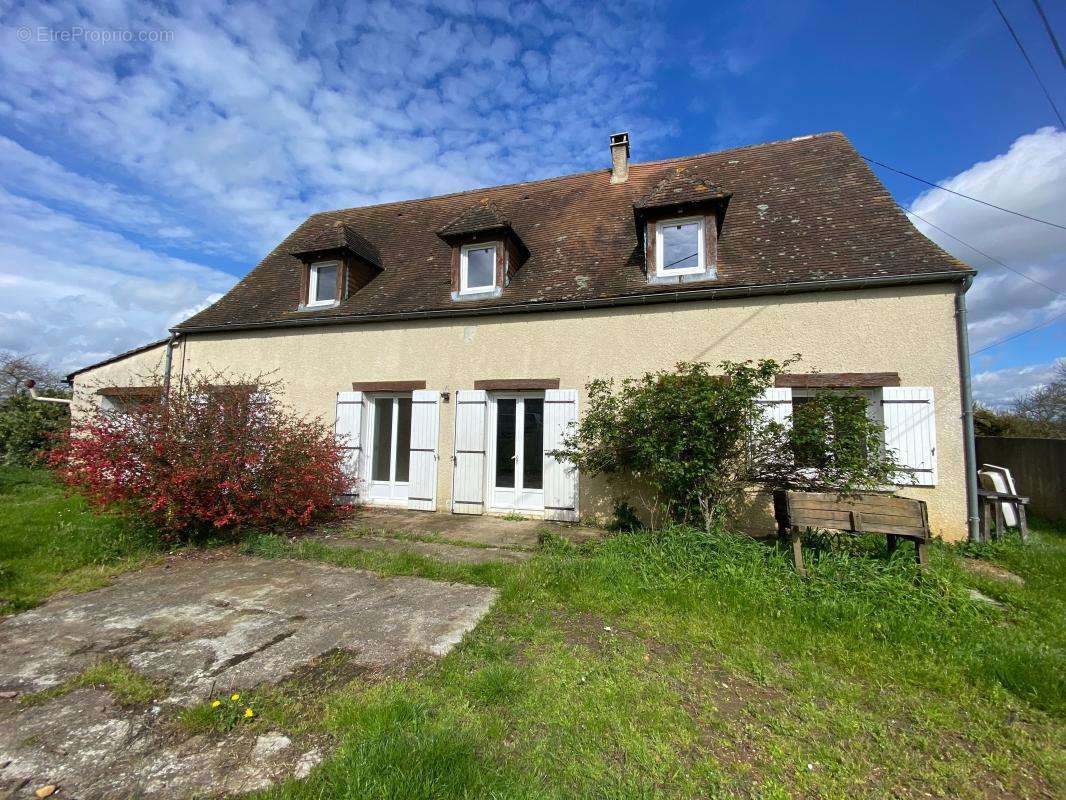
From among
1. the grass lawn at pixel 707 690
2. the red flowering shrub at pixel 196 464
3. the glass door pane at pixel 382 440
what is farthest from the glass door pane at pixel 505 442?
the grass lawn at pixel 707 690

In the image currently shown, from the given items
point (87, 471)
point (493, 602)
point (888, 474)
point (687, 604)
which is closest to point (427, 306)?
point (87, 471)

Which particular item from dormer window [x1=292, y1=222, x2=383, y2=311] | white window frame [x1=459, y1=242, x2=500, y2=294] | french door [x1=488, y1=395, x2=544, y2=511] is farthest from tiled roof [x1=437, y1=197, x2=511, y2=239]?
french door [x1=488, y1=395, x2=544, y2=511]

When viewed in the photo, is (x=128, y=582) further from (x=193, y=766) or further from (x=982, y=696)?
(x=982, y=696)

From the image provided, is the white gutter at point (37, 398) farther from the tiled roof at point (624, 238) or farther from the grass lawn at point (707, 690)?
the grass lawn at point (707, 690)

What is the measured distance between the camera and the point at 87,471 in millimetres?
5723

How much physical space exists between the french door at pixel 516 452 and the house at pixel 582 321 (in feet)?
0.12

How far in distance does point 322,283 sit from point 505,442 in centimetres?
574

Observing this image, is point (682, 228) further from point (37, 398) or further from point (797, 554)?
point (37, 398)

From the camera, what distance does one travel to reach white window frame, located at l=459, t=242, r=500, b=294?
8.78 metres

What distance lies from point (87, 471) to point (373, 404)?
14.2 feet

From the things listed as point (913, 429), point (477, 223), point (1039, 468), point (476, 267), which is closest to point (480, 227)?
point (477, 223)

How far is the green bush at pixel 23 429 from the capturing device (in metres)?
11.9

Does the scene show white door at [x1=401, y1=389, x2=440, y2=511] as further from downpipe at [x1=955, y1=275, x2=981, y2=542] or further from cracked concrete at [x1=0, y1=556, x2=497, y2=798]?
downpipe at [x1=955, y1=275, x2=981, y2=542]

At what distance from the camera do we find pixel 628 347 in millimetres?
7602
